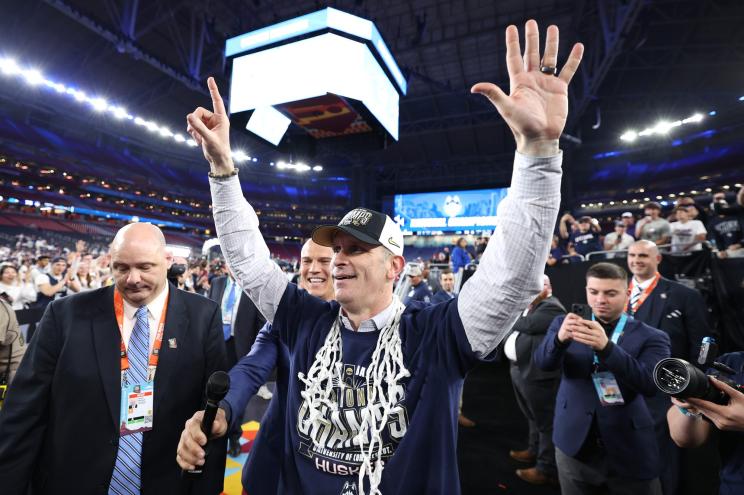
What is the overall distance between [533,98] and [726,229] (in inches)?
198

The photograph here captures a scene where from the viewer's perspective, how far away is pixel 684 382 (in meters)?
1.08

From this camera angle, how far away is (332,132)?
7.03m

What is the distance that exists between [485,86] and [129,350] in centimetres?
187

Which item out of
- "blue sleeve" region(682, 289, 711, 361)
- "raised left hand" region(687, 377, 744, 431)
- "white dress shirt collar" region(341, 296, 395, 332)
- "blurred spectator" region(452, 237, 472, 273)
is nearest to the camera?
"raised left hand" region(687, 377, 744, 431)

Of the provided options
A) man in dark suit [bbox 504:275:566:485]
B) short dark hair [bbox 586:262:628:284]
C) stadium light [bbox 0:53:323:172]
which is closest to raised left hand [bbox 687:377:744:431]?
short dark hair [bbox 586:262:628:284]

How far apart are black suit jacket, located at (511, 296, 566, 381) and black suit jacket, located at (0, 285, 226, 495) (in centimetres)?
246

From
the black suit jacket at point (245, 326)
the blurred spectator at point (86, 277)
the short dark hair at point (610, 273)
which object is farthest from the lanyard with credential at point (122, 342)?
the blurred spectator at point (86, 277)

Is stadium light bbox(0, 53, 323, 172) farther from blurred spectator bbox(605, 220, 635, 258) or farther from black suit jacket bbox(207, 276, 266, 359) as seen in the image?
blurred spectator bbox(605, 220, 635, 258)

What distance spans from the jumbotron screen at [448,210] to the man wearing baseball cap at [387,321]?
14528 millimetres

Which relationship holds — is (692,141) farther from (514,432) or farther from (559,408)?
(559,408)

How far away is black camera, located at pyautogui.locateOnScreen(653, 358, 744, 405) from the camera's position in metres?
1.08

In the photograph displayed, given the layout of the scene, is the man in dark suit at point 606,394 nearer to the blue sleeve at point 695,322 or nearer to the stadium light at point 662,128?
the blue sleeve at point 695,322

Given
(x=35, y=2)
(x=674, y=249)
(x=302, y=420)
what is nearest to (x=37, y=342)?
(x=302, y=420)

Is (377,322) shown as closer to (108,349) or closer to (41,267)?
(108,349)
